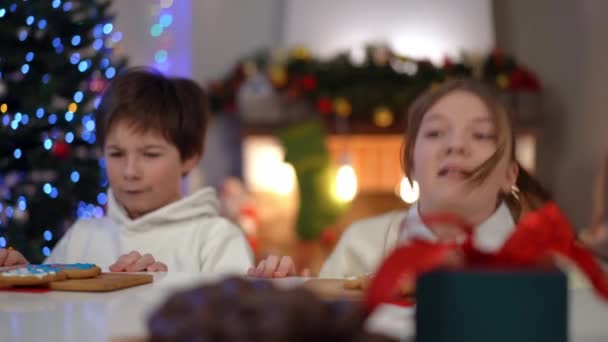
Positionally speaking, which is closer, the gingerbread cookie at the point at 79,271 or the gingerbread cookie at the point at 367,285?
the gingerbread cookie at the point at 367,285

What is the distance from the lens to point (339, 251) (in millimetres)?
1576

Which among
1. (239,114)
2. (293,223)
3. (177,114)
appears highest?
(177,114)

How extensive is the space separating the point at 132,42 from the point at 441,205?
4.98 m

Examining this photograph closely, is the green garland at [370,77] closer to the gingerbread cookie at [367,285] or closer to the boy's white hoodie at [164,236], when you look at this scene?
the boy's white hoodie at [164,236]

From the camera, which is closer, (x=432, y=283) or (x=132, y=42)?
(x=432, y=283)

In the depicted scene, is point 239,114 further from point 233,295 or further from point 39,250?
point 233,295

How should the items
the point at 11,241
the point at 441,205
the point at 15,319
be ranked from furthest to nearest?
the point at 11,241
the point at 441,205
the point at 15,319

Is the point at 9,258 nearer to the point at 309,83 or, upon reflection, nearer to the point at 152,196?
the point at 152,196

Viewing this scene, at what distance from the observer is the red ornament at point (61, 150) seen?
8.14ft

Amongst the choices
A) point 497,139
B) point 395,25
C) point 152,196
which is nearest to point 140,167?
point 152,196

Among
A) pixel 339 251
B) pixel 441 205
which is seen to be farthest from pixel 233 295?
pixel 339 251

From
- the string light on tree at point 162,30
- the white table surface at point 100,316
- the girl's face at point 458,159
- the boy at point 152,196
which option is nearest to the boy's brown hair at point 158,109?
the boy at point 152,196

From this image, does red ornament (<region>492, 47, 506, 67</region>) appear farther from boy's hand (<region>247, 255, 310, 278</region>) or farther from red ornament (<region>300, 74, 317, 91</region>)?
boy's hand (<region>247, 255, 310, 278</region>)

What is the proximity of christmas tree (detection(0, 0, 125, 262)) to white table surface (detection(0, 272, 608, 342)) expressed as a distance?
156cm
